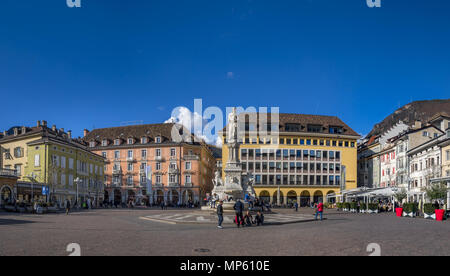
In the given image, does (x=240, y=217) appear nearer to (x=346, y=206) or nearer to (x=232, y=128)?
(x=232, y=128)

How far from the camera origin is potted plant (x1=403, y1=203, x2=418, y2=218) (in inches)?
1427

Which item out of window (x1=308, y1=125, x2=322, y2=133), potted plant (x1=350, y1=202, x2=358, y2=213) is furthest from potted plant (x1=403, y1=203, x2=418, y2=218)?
window (x1=308, y1=125, x2=322, y2=133)

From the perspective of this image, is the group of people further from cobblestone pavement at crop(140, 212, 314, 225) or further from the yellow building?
the yellow building

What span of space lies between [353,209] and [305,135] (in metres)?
33.1

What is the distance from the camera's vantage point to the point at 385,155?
73.5 metres

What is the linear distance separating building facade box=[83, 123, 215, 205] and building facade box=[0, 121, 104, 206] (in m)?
16.8

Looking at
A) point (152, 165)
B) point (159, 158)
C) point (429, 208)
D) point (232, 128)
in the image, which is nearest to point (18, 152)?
point (152, 165)

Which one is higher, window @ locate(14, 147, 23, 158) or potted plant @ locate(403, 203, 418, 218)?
window @ locate(14, 147, 23, 158)

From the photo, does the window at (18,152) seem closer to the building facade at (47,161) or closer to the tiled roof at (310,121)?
the building facade at (47,161)

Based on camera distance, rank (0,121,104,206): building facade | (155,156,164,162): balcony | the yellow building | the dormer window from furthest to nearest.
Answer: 1. the dormer window
2. (155,156,164,162): balcony
3. the yellow building
4. (0,121,104,206): building facade

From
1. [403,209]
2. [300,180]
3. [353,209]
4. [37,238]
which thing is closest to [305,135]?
[300,180]

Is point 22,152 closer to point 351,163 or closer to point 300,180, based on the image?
point 300,180

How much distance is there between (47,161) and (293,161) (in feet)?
148

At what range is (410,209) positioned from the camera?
36.3 meters
